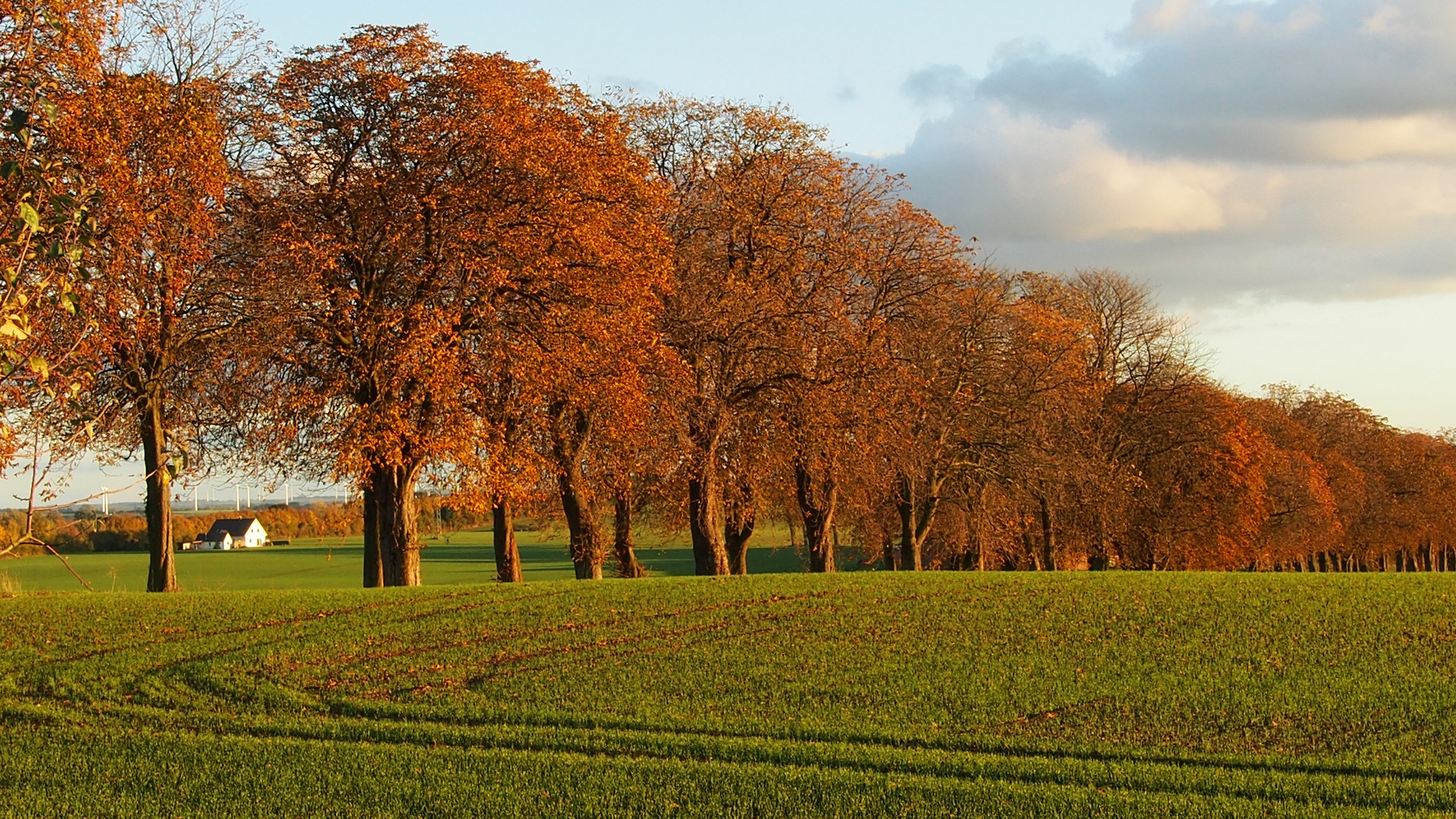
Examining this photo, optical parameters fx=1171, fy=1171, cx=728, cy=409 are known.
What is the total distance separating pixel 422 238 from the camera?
27000 millimetres

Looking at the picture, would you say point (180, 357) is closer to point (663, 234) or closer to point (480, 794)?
point (663, 234)

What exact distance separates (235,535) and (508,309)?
10131 centimetres

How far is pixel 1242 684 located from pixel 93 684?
1527 centimetres

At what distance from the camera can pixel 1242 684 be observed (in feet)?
50.6

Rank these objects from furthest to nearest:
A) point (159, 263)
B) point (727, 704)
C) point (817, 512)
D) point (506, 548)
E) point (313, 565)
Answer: point (313, 565) < point (817, 512) < point (506, 548) < point (159, 263) < point (727, 704)

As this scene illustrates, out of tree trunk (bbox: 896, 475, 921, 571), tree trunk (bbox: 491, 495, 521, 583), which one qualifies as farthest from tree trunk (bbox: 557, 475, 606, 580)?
tree trunk (bbox: 896, 475, 921, 571)

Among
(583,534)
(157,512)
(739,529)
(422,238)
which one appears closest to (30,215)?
(422,238)

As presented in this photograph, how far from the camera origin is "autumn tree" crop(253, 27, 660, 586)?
25969 millimetres

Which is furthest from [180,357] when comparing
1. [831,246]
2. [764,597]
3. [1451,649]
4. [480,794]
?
[1451,649]

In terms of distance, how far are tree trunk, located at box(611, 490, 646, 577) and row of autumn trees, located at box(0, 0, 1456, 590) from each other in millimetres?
233

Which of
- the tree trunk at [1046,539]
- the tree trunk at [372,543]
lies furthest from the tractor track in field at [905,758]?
the tree trunk at [1046,539]

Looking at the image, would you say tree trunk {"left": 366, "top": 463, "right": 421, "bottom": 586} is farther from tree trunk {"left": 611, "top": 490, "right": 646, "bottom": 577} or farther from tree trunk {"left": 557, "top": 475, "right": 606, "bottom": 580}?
tree trunk {"left": 611, "top": 490, "right": 646, "bottom": 577}

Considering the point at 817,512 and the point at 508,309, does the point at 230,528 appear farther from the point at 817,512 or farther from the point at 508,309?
the point at 508,309

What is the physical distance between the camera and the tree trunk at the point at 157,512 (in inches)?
1030
